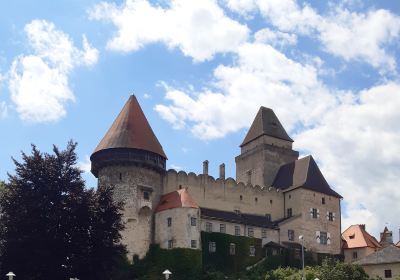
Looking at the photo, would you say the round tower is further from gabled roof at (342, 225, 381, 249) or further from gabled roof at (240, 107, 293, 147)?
gabled roof at (342, 225, 381, 249)

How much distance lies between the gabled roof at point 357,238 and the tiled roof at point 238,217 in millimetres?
10740

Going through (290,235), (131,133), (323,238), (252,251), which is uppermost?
(131,133)

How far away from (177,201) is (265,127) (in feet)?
79.3

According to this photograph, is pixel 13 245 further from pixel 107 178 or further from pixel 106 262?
pixel 107 178

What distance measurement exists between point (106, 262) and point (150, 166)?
1008 inches

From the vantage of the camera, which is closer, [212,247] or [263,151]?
[212,247]

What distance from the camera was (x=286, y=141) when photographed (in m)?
93.1

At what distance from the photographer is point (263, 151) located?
9081cm

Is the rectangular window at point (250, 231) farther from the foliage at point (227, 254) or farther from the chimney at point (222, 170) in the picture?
the chimney at point (222, 170)

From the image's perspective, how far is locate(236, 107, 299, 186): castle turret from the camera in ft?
298

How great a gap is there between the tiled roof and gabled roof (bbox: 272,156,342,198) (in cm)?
605

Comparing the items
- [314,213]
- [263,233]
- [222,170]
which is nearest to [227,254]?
[263,233]

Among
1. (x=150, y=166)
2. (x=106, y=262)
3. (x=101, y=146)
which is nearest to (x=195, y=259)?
(x=150, y=166)

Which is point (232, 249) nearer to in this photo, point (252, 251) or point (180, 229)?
point (252, 251)
